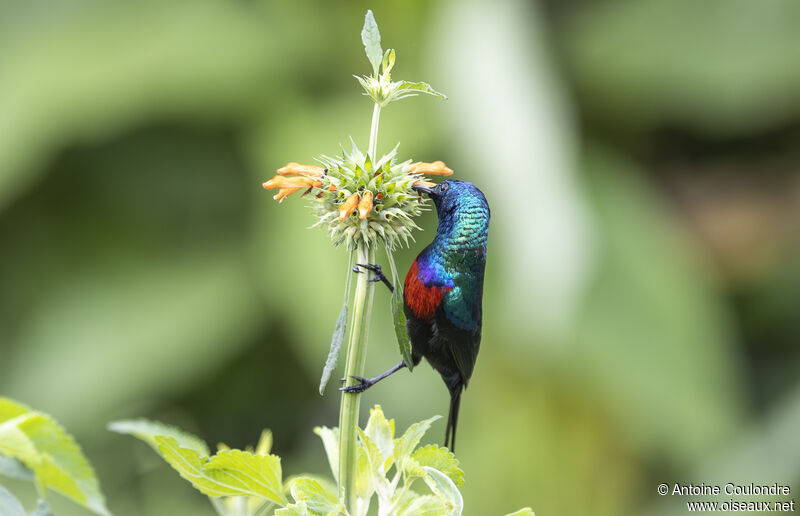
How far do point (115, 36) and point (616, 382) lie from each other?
1.88 meters

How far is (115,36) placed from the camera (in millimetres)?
2445

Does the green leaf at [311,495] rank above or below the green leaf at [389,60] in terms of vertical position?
below

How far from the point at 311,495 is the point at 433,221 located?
53.9 inches

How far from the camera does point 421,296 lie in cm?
39

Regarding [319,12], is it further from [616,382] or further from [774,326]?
[774,326]

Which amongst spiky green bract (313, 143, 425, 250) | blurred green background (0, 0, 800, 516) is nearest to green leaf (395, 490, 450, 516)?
spiky green bract (313, 143, 425, 250)

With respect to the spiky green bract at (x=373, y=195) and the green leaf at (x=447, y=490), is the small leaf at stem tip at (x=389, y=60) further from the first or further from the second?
the green leaf at (x=447, y=490)

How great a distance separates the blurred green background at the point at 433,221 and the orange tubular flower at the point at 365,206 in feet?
4.58

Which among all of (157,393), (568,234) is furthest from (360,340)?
(157,393)

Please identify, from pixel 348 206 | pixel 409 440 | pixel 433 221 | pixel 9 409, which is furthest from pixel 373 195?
pixel 433 221

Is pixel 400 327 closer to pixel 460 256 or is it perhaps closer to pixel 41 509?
pixel 460 256

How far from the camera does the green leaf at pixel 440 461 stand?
34 cm

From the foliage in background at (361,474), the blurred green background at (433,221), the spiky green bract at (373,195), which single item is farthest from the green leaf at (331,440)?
the blurred green background at (433,221)

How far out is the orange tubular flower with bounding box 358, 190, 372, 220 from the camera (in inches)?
11.6
